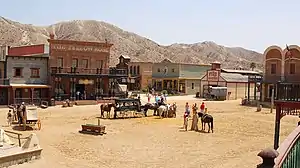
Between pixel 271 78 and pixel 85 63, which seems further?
pixel 85 63

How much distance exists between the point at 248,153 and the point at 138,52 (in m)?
144

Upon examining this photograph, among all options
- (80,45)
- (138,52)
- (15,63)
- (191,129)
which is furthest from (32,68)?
(138,52)

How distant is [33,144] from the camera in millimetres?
15992

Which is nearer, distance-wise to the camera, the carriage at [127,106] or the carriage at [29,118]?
the carriage at [29,118]

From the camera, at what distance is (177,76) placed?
67500mm

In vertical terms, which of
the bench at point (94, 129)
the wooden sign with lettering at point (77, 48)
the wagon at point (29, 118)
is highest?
the wooden sign with lettering at point (77, 48)

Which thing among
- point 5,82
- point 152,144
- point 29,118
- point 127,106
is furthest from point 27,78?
point 152,144

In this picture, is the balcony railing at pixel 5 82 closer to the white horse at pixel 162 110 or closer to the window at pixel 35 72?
the window at pixel 35 72

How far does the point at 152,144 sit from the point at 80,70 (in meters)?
27.4

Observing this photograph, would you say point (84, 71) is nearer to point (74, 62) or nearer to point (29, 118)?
point (74, 62)

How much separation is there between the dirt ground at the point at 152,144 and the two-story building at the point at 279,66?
41.6ft

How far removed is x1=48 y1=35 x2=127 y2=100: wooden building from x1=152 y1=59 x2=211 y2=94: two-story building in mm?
19736

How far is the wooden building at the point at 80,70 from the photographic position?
1785 inches

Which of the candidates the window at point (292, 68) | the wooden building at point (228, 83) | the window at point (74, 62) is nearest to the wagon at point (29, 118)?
the window at point (74, 62)
